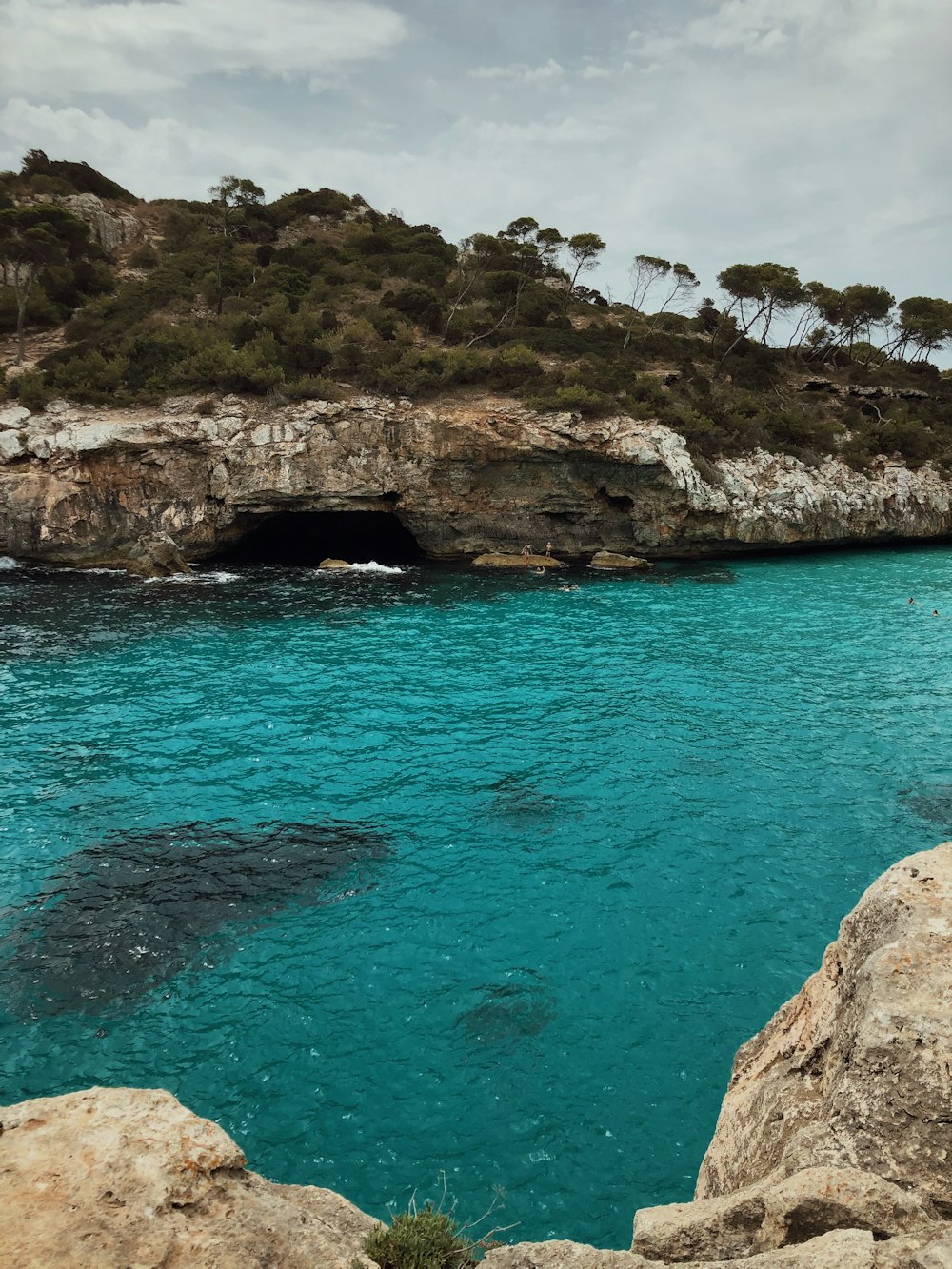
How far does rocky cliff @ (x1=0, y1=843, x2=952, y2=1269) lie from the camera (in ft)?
10.6

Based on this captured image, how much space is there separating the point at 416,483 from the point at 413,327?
18695 mm

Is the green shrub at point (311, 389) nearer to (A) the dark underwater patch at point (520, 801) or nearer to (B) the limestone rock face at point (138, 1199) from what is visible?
(A) the dark underwater patch at point (520, 801)

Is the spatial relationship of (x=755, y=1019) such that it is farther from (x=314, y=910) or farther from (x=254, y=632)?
(x=254, y=632)

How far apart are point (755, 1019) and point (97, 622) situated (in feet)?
81.4

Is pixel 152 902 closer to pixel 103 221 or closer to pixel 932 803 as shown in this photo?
pixel 932 803

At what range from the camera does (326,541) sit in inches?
1892

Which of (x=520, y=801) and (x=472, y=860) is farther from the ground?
(x=520, y=801)

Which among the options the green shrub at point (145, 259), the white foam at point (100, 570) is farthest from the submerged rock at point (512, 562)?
the green shrub at point (145, 259)

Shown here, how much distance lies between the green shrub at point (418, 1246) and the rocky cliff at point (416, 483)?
3565 cm

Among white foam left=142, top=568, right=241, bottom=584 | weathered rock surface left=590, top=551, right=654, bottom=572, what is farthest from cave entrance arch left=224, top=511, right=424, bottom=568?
weathered rock surface left=590, top=551, right=654, bottom=572

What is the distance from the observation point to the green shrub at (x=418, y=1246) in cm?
385

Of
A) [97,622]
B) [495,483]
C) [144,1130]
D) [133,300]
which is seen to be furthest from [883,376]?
[144,1130]

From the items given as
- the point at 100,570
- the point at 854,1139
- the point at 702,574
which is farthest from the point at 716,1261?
the point at 702,574

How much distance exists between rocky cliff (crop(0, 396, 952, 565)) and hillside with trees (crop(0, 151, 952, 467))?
7.78ft
